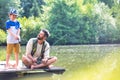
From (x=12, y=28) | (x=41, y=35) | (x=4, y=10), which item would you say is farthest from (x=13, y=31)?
(x=4, y=10)

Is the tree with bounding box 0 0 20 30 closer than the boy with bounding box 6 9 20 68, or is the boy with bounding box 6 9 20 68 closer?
the boy with bounding box 6 9 20 68

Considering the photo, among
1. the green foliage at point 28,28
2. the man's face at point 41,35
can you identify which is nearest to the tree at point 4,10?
the green foliage at point 28,28

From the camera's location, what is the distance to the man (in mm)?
9492

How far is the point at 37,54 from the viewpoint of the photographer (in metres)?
9.67

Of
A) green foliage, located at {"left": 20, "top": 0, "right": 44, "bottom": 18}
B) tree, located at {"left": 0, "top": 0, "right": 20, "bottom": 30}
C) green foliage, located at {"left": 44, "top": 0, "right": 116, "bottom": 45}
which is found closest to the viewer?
tree, located at {"left": 0, "top": 0, "right": 20, "bottom": 30}

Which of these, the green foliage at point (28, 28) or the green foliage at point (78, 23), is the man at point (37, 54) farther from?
the green foliage at point (78, 23)

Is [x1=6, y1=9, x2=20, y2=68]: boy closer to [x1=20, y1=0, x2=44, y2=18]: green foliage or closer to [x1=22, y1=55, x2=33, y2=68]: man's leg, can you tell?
[x1=22, y1=55, x2=33, y2=68]: man's leg

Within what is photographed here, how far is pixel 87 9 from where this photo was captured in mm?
41469

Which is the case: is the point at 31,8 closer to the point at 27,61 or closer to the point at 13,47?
the point at 13,47

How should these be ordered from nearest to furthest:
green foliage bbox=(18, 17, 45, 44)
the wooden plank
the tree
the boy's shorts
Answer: the wooden plank < the boy's shorts < green foliage bbox=(18, 17, 45, 44) < the tree

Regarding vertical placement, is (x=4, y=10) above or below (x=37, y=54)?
above

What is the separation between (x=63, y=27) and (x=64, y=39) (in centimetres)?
175

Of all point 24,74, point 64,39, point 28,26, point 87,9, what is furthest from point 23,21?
point 24,74

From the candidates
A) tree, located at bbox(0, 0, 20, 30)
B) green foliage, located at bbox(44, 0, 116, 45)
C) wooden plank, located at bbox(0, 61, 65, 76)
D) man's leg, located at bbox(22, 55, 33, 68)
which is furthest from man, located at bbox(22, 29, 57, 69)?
green foliage, located at bbox(44, 0, 116, 45)
